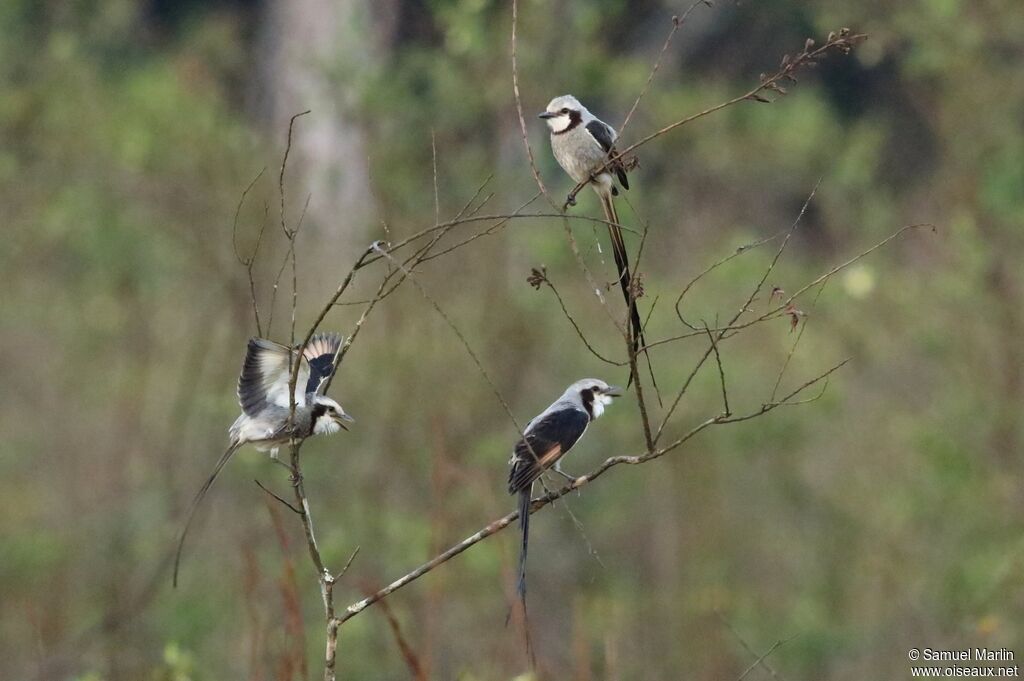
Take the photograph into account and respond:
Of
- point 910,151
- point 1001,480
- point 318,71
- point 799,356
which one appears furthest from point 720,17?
point 1001,480

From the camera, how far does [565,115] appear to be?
609 centimetres

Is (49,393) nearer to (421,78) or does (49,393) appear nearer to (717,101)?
(421,78)

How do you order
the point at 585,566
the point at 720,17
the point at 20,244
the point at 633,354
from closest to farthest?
1. the point at 633,354
2. the point at 585,566
3. the point at 20,244
4. the point at 720,17

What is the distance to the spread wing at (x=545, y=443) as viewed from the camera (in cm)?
475

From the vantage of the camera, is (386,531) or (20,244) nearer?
(386,531)

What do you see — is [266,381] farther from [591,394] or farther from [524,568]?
[524,568]

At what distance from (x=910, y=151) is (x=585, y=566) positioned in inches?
456

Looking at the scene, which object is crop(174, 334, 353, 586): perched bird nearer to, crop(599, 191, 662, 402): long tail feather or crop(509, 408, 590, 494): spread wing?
crop(509, 408, 590, 494): spread wing

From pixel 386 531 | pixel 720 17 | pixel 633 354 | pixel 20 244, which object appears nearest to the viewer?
pixel 633 354

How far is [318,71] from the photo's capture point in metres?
11.7

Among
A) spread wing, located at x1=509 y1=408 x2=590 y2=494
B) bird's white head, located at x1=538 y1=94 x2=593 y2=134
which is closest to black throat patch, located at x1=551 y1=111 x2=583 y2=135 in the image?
bird's white head, located at x1=538 y1=94 x2=593 y2=134

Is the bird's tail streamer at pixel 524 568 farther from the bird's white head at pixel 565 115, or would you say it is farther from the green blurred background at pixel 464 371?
the green blurred background at pixel 464 371

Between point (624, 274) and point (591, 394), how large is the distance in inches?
56.7

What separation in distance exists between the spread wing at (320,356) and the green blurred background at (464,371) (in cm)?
400
